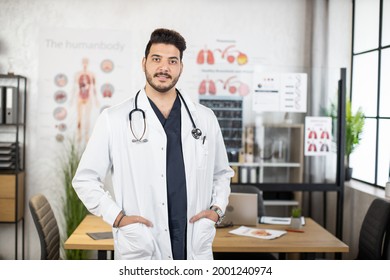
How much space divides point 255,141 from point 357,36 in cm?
99

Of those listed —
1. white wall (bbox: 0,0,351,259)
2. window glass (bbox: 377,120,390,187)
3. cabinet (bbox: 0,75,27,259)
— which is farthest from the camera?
cabinet (bbox: 0,75,27,259)

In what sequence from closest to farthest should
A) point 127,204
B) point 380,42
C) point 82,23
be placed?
point 127,204 < point 82,23 < point 380,42

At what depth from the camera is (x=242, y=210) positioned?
141 inches

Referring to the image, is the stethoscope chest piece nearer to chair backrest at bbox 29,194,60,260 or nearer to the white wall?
the white wall

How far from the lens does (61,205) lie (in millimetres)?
3744

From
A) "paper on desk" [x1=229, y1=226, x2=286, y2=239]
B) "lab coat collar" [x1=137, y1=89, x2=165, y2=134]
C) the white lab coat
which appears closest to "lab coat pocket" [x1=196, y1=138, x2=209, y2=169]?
the white lab coat

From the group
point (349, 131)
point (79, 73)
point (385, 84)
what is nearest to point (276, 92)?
point (349, 131)

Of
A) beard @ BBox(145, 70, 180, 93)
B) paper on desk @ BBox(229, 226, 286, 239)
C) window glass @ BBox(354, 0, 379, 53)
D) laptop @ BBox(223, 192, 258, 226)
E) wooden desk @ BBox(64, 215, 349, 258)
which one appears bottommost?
wooden desk @ BBox(64, 215, 349, 258)

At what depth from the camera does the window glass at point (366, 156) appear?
362cm

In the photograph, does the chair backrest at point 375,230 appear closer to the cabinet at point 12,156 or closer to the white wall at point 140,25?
A: the white wall at point 140,25

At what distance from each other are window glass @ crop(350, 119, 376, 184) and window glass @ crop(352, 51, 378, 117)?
12 cm

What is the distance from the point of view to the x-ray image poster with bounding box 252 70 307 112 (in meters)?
3.92

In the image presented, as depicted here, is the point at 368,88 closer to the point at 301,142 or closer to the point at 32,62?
the point at 301,142

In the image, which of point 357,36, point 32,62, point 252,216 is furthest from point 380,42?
point 32,62
